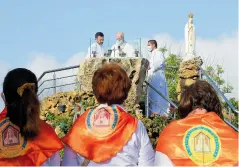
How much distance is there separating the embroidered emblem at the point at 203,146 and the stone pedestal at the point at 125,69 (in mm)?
7028

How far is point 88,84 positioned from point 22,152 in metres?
7.22

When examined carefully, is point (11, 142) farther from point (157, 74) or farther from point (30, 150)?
point (157, 74)

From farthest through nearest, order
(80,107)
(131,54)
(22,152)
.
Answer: (131,54)
(80,107)
(22,152)

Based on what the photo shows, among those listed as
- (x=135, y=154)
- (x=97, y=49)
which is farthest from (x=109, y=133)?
(x=97, y=49)

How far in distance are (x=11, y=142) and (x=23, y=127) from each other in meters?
0.17

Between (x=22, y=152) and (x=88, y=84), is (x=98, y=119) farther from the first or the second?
(x=88, y=84)

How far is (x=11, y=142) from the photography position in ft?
14.8

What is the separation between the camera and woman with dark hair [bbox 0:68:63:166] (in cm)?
445

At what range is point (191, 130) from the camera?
182 inches

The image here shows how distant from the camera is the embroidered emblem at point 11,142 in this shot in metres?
4.50

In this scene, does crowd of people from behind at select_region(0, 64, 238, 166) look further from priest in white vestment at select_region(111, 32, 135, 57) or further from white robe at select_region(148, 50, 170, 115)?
white robe at select_region(148, 50, 170, 115)

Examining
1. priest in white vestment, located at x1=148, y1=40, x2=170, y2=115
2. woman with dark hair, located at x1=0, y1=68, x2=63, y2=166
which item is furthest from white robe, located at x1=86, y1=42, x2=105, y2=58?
woman with dark hair, located at x1=0, y1=68, x2=63, y2=166

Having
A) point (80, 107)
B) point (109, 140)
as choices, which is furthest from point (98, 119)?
point (80, 107)

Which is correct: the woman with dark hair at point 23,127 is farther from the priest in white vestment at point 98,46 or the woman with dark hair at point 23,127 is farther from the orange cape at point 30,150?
the priest in white vestment at point 98,46
